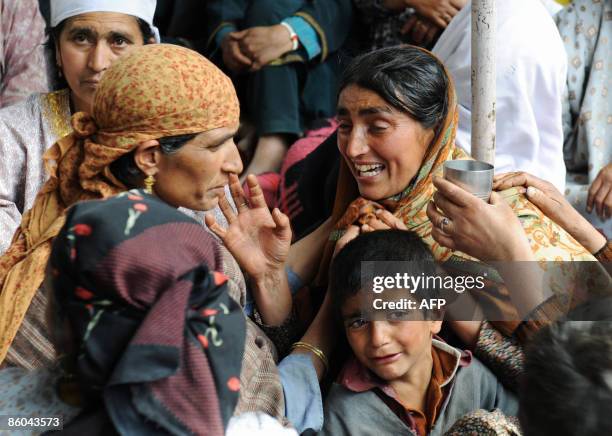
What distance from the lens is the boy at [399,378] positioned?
7.19 feet

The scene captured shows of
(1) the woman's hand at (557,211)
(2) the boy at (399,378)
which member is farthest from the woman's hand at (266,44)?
(2) the boy at (399,378)

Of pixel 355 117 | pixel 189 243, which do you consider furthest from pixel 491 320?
pixel 189 243

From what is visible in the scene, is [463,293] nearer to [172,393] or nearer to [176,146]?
[176,146]

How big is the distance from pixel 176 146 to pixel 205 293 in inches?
40.5

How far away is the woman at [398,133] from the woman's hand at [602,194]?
3.90 feet

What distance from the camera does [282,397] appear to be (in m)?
2.14

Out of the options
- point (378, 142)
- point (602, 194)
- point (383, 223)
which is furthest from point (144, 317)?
point (602, 194)

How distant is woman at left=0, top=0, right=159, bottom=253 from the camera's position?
319 centimetres

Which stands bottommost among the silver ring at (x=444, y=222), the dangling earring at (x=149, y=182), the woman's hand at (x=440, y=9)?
the dangling earring at (x=149, y=182)

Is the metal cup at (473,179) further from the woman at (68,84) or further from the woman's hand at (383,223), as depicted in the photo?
the woman at (68,84)

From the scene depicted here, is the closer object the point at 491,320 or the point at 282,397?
the point at 282,397

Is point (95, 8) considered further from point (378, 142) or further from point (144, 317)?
point (144, 317)

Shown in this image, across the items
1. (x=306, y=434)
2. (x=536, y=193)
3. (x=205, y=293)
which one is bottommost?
(x=306, y=434)

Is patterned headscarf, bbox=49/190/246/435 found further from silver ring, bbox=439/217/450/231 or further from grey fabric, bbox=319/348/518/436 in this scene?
silver ring, bbox=439/217/450/231
